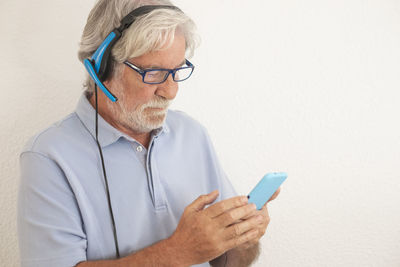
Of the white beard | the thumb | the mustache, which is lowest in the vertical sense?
the thumb

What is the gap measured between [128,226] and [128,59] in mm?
437

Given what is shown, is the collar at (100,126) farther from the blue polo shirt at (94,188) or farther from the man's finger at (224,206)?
the man's finger at (224,206)

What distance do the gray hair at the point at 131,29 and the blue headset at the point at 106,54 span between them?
1 cm

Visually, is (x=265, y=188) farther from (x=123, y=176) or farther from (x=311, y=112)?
(x=311, y=112)

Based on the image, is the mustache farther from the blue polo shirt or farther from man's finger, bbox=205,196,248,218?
man's finger, bbox=205,196,248,218

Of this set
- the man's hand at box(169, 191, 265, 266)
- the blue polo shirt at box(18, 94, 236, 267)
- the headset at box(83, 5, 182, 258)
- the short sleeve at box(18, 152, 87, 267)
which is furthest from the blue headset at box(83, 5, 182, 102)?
the man's hand at box(169, 191, 265, 266)

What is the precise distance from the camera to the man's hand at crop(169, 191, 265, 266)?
917 millimetres

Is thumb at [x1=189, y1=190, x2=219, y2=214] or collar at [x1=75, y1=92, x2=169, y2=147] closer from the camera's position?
thumb at [x1=189, y1=190, x2=219, y2=214]

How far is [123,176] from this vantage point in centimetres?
107

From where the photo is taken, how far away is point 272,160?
4.79 ft

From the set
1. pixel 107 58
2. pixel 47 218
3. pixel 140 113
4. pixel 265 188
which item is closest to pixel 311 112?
pixel 265 188

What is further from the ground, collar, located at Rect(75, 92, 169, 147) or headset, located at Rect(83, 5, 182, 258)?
headset, located at Rect(83, 5, 182, 258)

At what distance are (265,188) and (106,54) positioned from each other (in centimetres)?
50

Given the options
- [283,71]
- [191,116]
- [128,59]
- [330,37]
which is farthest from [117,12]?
[330,37]
